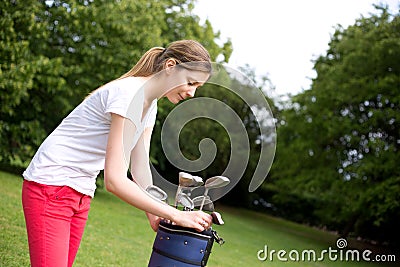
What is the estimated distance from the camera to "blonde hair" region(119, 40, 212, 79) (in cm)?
243

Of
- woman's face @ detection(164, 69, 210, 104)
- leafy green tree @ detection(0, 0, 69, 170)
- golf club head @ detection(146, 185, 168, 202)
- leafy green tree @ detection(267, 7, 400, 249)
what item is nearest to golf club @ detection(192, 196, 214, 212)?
golf club head @ detection(146, 185, 168, 202)

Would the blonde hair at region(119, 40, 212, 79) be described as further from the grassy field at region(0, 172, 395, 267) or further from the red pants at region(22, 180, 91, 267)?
the grassy field at region(0, 172, 395, 267)

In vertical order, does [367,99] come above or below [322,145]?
above

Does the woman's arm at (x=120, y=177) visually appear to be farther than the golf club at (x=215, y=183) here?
No

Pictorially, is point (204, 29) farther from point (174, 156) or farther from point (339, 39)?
point (174, 156)

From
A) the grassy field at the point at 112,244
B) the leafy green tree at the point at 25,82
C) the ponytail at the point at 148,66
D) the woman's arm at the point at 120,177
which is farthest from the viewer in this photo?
the leafy green tree at the point at 25,82

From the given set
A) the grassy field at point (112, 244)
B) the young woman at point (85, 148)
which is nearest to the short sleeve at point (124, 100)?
the young woman at point (85, 148)

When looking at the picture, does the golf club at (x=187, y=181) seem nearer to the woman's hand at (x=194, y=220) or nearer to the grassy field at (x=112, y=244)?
the woman's hand at (x=194, y=220)

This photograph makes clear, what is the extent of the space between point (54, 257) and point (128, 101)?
0.77 metres

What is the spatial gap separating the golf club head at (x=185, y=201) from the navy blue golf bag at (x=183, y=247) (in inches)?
4.0

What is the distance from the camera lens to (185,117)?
314 cm

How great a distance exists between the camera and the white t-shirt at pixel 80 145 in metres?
2.43

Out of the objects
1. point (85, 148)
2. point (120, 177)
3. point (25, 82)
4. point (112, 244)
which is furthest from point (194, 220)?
point (25, 82)

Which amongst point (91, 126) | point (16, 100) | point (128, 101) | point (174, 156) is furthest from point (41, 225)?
point (16, 100)
